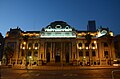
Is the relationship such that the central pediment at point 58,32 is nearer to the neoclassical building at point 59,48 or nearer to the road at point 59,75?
the neoclassical building at point 59,48

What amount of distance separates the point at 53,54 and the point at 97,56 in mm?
25438

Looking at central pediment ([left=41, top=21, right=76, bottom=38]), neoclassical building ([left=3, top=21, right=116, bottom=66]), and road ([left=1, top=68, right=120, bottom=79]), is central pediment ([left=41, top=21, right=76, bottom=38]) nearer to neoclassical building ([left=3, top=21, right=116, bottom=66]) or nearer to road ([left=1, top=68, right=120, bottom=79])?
neoclassical building ([left=3, top=21, right=116, bottom=66])

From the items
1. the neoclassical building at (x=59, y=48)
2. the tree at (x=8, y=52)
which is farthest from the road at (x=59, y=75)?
the neoclassical building at (x=59, y=48)

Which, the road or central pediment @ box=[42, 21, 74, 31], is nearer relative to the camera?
the road

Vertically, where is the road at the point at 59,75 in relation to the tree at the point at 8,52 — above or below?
below

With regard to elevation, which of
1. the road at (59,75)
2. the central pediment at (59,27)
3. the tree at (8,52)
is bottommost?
the road at (59,75)

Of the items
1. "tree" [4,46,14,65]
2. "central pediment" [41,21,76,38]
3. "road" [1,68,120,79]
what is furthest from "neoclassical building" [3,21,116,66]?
"road" [1,68,120,79]

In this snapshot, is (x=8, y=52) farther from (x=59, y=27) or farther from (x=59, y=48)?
(x=59, y=27)

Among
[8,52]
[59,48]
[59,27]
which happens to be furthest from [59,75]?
[59,27]

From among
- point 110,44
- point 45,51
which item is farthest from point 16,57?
point 110,44

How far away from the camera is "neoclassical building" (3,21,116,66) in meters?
93.4

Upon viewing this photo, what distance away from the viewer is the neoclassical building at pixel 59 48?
93438mm

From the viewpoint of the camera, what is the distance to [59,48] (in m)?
97.4

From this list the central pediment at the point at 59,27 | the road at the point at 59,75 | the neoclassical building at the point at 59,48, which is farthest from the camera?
the central pediment at the point at 59,27
